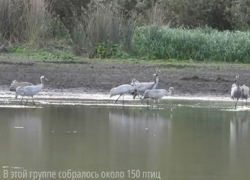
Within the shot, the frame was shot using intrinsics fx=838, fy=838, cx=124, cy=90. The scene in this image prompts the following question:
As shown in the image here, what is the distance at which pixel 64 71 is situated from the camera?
87.5 ft

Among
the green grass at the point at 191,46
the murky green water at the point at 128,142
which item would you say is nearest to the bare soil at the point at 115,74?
the green grass at the point at 191,46

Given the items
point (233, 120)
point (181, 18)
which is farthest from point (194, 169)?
point (181, 18)

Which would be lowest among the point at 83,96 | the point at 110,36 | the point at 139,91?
the point at 83,96

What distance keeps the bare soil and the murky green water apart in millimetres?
4151

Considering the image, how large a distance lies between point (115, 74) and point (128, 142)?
462 inches

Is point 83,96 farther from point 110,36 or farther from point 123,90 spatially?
point 110,36

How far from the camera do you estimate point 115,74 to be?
26.4 meters

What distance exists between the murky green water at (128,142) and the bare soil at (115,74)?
4151 millimetres

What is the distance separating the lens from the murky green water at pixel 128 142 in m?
12.2

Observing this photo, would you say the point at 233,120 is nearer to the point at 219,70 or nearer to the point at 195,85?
the point at 195,85

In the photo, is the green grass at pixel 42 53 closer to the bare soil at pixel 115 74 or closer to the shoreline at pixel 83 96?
the bare soil at pixel 115 74

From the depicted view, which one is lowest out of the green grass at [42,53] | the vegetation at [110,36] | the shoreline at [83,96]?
the shoreline at [83,96]

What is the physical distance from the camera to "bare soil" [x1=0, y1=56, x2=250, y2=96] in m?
24.5

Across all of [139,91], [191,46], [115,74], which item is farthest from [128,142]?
[191,46]
